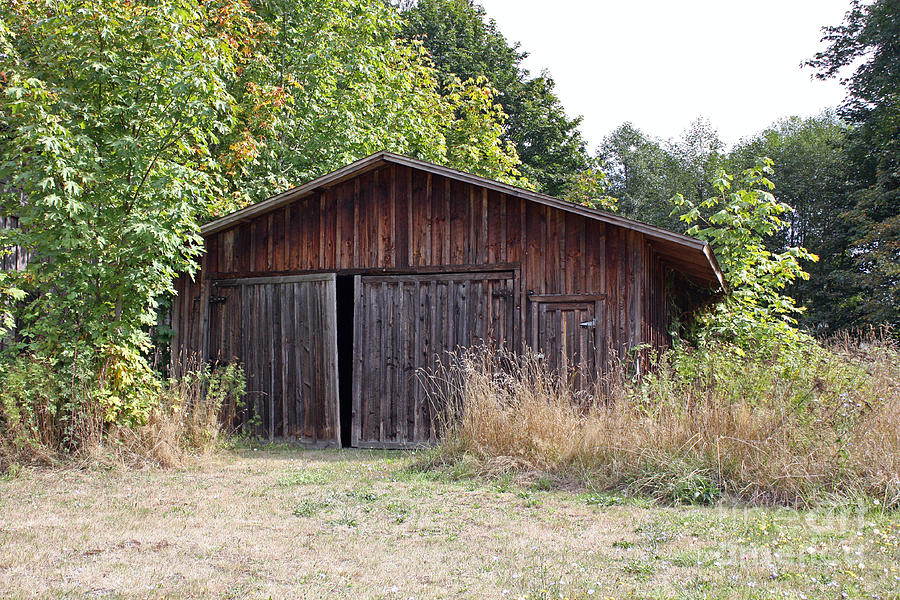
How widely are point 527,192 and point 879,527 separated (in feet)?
19.0

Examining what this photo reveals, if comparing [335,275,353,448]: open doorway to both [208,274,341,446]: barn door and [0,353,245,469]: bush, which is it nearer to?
[208,274,341,446]: barn door

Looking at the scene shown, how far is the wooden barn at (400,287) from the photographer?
9867 millimetres

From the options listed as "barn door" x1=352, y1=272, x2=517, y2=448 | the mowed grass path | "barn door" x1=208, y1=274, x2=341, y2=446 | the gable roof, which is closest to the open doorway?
"barn door" x1=208, y1=274, x2=341, y2=446

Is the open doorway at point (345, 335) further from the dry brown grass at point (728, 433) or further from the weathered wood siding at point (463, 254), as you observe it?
the dry brown grass at point (728, 433)

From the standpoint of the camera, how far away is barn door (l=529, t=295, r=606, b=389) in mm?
9766

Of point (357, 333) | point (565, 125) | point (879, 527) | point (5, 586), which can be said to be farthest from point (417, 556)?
point (565, 125)

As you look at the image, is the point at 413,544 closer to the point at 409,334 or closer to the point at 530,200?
the point at 409,334

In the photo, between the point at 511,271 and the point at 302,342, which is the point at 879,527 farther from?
the point at 302,342

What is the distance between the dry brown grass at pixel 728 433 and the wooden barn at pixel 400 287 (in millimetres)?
1692

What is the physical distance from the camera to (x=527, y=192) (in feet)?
32.2

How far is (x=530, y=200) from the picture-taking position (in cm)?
995

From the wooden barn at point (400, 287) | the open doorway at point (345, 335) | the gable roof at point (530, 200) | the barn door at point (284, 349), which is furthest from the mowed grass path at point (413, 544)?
the open doorway at point (345, 335)

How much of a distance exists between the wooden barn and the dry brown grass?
66.6 inches

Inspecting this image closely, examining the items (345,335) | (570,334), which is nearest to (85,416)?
(570,334)
